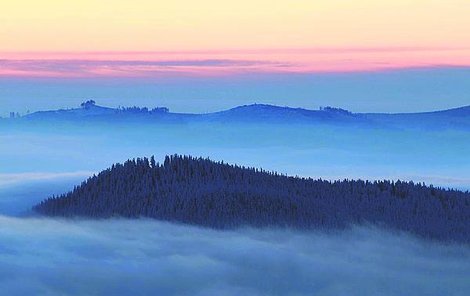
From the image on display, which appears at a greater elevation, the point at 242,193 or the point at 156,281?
the point at 242,193

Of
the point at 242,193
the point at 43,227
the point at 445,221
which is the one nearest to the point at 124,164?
the point at 43,227

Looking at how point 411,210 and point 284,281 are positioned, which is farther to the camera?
point 411,210

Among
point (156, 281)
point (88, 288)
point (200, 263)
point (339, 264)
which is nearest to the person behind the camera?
point (88, 288)

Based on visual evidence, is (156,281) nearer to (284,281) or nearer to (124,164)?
(284,281)

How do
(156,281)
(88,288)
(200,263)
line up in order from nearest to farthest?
(88,288), (156,281), (200,263)

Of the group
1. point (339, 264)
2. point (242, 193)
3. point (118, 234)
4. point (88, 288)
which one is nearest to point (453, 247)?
point (339, 264)

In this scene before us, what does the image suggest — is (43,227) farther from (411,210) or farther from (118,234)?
(411,210)
